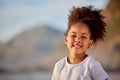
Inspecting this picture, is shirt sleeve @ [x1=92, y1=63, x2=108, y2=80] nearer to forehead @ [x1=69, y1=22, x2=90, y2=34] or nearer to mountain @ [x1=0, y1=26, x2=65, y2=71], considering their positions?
forehead @ [x1=69, y1=22, x2=90, y2=34]

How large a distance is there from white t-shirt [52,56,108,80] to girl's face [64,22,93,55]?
63mm

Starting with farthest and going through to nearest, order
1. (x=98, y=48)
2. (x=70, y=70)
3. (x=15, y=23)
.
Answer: (x=15, y=23), (x=98, y=48), (x=70, y=70)

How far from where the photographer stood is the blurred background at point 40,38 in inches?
72.6

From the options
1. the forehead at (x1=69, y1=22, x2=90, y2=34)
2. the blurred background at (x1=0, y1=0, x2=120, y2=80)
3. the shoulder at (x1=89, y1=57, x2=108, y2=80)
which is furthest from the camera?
the blurred background at (x1=0, y1=0, x2=120, y2=80)

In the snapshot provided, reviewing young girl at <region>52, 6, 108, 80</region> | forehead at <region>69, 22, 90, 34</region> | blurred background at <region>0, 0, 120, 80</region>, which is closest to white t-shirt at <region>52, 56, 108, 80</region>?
young girl at <region>52, 6, 108, 80</region>

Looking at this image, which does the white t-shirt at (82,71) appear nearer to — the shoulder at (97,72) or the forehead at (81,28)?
the shoulder at (97,72)

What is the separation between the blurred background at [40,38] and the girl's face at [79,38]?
19.5 inches

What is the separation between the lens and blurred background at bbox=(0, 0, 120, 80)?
184 cm

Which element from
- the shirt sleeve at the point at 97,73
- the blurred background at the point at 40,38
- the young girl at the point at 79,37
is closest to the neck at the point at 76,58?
the young girl at the point at 79,37

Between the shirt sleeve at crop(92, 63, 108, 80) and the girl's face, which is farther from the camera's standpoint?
the girl's face

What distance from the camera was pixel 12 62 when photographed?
1968 millimetres

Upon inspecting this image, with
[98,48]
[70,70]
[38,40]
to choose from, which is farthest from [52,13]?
[70,70]

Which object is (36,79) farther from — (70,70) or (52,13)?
(70,70)

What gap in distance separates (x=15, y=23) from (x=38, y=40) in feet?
0.66
